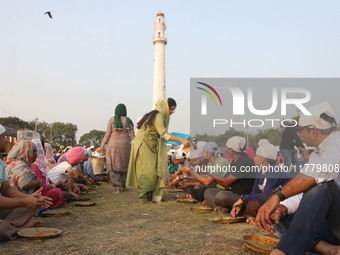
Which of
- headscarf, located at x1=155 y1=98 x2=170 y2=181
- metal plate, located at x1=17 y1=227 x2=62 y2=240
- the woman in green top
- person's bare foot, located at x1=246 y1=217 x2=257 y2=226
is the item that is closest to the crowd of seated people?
metal plate, located at x1=17 y1=227 x2=62 y2=240

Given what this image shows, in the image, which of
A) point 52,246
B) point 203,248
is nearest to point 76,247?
point 52,246

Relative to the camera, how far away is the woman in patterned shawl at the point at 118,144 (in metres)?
7.86

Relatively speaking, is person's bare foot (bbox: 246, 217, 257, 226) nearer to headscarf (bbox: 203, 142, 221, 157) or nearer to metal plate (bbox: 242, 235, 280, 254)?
metal plate (bbox: 242, 235, 280, 254)

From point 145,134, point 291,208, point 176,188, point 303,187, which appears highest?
point 145,134

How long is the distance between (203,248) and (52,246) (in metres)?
1.33

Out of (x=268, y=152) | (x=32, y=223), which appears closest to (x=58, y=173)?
(x=32, y=223)

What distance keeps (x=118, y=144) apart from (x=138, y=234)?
445 cm

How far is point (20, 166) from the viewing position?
432cm

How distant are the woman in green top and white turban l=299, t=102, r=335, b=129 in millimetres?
3640

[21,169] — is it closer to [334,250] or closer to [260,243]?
[260,243]

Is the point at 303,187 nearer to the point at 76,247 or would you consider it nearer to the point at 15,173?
the point at 76,247

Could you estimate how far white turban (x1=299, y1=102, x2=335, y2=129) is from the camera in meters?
2.51

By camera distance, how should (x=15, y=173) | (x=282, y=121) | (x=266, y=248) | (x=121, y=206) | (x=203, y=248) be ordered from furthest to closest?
1. (x=282, y=121)
2. (x=121, y=206)
3. (x=15, y=173)
4. (x=203, y=248)
5. (x=266, y=248)

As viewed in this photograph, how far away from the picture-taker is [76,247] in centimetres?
307
